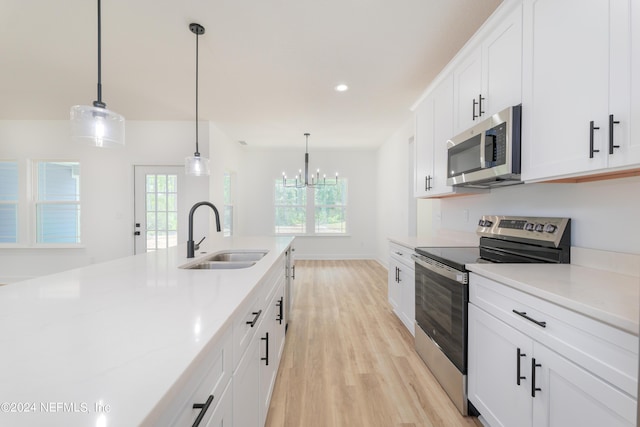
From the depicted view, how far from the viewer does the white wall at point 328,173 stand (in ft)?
21.9

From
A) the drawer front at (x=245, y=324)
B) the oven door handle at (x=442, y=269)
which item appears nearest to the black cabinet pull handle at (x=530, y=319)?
the oven door handle at (x=442, y=269)

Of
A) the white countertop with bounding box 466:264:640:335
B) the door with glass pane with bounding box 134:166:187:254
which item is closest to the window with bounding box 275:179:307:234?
the door with glass pane with bounding box 134:166:187:254

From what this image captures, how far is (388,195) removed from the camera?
5.75m

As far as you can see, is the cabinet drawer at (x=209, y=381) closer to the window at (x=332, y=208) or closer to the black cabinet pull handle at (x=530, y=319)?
the black cabinet pull handle at (x=530, y=319)

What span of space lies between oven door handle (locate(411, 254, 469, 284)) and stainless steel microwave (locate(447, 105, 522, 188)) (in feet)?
2.13

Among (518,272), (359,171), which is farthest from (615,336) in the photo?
(359,171)

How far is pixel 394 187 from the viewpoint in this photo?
5.34 meters

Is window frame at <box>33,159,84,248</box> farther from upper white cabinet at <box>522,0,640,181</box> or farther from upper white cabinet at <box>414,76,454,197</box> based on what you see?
upper white cabinet at <box>522,0,640,181</box>

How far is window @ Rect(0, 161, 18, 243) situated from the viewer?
15.1ft

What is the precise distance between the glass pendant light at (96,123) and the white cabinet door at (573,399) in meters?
2.38

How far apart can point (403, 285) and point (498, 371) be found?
1.39 m

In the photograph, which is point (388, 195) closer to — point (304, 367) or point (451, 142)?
point (451, 142)

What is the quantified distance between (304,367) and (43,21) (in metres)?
3.52

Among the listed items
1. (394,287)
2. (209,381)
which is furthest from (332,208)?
(209,381)
